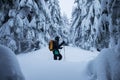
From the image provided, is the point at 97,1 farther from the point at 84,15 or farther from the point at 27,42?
the point at 27,42

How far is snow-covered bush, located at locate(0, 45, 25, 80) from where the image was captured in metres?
5.30

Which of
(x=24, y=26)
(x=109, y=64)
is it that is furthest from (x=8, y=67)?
(x=24, y=26)

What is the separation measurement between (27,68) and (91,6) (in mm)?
12980

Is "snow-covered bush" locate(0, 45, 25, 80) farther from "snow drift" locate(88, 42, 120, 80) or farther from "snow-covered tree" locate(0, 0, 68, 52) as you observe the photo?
"snow-covered tree" locate(0, 0, 68, 52)

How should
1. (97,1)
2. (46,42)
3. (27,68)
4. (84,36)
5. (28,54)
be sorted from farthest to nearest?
(84,36)
(97,1)
(46,42)
(28,54)
(27,68)

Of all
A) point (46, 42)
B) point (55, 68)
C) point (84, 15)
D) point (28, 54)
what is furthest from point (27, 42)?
point (84, 15)

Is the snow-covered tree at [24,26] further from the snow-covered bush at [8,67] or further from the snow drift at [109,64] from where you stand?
the snow-covered bush at [8,67]

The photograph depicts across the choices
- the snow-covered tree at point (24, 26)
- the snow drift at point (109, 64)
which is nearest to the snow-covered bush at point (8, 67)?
the snow drift at point (109, 64)

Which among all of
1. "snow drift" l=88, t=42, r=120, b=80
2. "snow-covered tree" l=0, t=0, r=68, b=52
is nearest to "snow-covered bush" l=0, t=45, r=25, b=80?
"snow drift" l=88, t=42, r=120, b=80

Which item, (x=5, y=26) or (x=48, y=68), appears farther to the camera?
(x=5, y=26)

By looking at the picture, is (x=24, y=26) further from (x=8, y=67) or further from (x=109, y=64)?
(x=8, y=67)

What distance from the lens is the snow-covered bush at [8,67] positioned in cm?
530

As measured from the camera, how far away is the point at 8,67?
542cm

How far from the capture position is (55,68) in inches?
474
